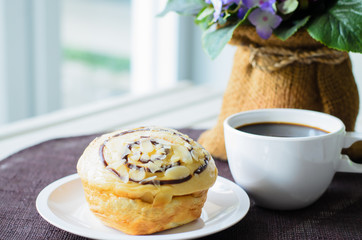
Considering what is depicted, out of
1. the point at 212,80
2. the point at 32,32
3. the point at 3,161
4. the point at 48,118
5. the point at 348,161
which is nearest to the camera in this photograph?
the point at 348,161

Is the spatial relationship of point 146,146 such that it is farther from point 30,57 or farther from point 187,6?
point 30,57

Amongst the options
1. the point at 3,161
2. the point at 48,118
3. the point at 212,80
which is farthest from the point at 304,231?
the point at 212,80

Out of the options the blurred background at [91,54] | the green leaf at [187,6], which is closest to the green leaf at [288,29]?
the green leaf at [187,6]

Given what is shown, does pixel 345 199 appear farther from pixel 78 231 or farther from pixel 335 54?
pixel 78 231

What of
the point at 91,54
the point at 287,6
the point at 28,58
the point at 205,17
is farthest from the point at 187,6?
the point at 91,54

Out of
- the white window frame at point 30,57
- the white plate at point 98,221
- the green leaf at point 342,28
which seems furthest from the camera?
the white window frame at point 30,57

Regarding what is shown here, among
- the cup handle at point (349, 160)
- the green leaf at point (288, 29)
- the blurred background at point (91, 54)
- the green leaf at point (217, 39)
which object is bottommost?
the blurred background at point (91, 54)

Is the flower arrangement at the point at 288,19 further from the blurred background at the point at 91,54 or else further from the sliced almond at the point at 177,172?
the blurred background at the point at 91,54
